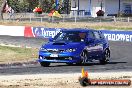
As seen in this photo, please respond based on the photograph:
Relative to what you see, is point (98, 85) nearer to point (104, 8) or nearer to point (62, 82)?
point (62, 82)

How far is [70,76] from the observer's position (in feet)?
51.4

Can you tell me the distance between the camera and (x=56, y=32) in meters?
45.1

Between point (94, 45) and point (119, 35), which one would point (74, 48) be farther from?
point (119, 35)

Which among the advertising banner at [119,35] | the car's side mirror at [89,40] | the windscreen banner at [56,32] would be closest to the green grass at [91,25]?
the windscreen banner at [56,32]

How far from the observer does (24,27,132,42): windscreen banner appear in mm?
41112

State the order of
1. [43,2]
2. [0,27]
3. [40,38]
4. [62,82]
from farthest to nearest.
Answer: [43,2] → [0,27] → [40,38] → [62,82]

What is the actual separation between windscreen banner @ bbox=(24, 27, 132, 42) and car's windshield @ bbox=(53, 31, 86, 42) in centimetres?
2000

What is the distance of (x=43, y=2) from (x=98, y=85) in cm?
9968

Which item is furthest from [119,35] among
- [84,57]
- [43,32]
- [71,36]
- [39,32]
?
[84,57]

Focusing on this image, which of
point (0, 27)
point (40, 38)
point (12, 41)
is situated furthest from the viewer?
point (0, 27)

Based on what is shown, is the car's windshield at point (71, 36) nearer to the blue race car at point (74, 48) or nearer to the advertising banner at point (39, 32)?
the blue race car at point (74, 48)

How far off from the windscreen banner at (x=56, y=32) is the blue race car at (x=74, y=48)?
63.2 feet

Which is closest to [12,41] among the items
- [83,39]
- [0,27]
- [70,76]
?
[0,27]

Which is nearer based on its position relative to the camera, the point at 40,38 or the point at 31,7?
the point at 40,38
